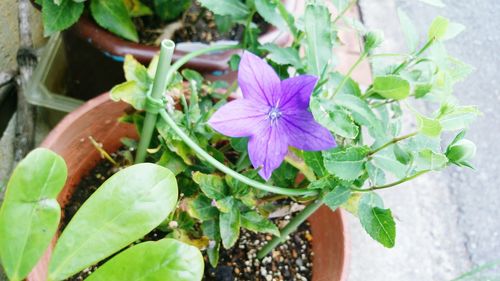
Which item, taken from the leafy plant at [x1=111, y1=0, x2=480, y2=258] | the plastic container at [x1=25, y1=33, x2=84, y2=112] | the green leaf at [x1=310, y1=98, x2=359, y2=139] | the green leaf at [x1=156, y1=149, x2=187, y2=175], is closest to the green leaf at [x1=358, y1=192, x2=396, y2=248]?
the leafy plant at [x1=111, y1=0, x2=480, y2=258]

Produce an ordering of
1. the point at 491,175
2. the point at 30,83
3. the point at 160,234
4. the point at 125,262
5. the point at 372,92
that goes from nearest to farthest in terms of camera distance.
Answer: the point at 125,262, the point at 372,92, the point at 160,234, the point at 30,83, the point at 491,175

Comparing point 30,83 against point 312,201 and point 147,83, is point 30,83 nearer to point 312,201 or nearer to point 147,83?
point 147,83

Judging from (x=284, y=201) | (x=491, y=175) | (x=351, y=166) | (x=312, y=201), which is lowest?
(x=491, y=175)

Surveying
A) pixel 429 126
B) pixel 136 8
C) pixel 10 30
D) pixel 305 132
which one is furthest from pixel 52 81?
pixel 429 126

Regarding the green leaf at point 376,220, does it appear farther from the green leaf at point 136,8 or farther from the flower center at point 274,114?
the green leaf at point 136,8

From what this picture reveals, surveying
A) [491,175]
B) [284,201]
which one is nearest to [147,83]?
[284,201]

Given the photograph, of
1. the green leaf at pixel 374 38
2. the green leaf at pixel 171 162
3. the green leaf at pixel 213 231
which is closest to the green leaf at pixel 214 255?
the green leaf at pixel 213 231
